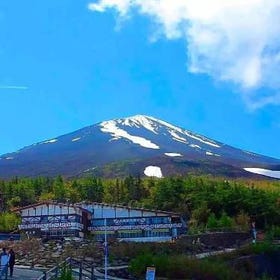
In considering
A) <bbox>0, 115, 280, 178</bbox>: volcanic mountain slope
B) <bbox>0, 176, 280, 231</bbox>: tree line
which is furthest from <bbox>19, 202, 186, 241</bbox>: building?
<bbox>0, 115, 280, 178</bbox>: volcanic mountain slope

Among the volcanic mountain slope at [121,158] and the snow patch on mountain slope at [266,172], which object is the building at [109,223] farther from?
the snow patch on mountain slope at [266,172]

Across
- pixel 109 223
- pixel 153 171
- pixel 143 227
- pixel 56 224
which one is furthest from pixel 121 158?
pixel 143 227

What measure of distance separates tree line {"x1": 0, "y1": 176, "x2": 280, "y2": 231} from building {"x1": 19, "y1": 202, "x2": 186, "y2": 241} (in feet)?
17.1

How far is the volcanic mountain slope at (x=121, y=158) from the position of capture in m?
130

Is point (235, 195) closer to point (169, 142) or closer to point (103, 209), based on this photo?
point (103, 209)

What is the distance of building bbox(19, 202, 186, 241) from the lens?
41.8 m

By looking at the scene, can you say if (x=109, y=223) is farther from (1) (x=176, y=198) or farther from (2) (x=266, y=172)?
(2) (x=266, y=172)

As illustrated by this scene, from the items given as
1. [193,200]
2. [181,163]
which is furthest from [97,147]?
[193,200]

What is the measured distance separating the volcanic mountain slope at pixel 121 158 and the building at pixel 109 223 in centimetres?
6998

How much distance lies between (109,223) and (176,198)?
16969 millimetres

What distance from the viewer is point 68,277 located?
53.2 ft

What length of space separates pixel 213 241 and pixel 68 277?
933 inches

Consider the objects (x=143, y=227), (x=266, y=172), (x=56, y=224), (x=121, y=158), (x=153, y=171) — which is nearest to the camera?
(x=143, y=227)

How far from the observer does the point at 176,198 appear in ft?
195
